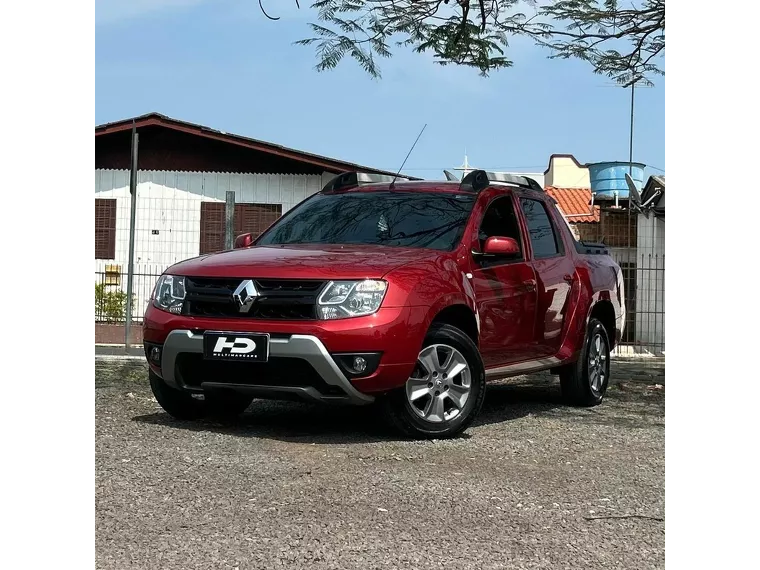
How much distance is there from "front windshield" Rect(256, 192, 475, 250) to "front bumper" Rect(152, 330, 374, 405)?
1353 mm

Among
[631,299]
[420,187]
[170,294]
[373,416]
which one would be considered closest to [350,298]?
[170,294]

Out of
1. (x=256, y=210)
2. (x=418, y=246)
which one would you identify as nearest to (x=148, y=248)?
(x=256, y=210)

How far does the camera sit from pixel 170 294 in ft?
20.8

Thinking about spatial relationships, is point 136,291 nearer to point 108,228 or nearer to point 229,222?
point 229,222

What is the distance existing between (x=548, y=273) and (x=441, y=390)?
197cm

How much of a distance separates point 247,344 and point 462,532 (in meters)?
2.39

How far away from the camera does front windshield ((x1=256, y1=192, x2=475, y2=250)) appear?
683 centimetres

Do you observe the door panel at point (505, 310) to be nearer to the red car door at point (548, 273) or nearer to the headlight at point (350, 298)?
the red car door at point (548, 273)

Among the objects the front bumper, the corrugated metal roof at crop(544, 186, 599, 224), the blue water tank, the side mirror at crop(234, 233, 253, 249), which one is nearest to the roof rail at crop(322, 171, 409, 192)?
the side mirror at crop(234, 233, 253, 249)

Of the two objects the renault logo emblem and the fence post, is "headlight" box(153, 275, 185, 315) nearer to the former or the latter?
the renault logo emblem
